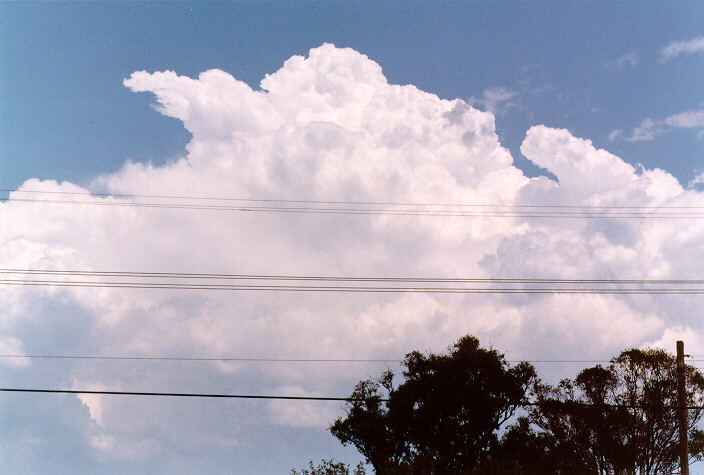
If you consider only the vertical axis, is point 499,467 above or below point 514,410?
below

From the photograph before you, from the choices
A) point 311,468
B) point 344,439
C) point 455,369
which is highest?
point 455,369

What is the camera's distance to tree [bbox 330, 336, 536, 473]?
174ft

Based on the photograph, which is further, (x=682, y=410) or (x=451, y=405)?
(x=451, y=405)

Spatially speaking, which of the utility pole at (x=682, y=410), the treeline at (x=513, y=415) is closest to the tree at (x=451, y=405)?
the treeline at (x=513, y=415)

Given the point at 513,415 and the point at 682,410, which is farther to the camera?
the point at 513,415

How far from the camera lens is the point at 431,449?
5334 cm

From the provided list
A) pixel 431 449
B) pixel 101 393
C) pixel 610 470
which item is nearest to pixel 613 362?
pixel 610 470

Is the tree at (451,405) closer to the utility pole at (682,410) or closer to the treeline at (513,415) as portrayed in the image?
the treeline at (513,415)

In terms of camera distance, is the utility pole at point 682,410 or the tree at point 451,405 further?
the tree at point 451,405

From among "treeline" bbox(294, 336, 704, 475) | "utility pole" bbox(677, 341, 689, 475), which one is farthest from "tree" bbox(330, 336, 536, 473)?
"utility pole" bbox(677, 341, 689, 475)

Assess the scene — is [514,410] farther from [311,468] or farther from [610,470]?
[311,468]

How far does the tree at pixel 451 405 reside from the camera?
53.2 m

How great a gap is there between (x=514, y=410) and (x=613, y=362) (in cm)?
823

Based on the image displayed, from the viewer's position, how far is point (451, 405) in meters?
53.9
